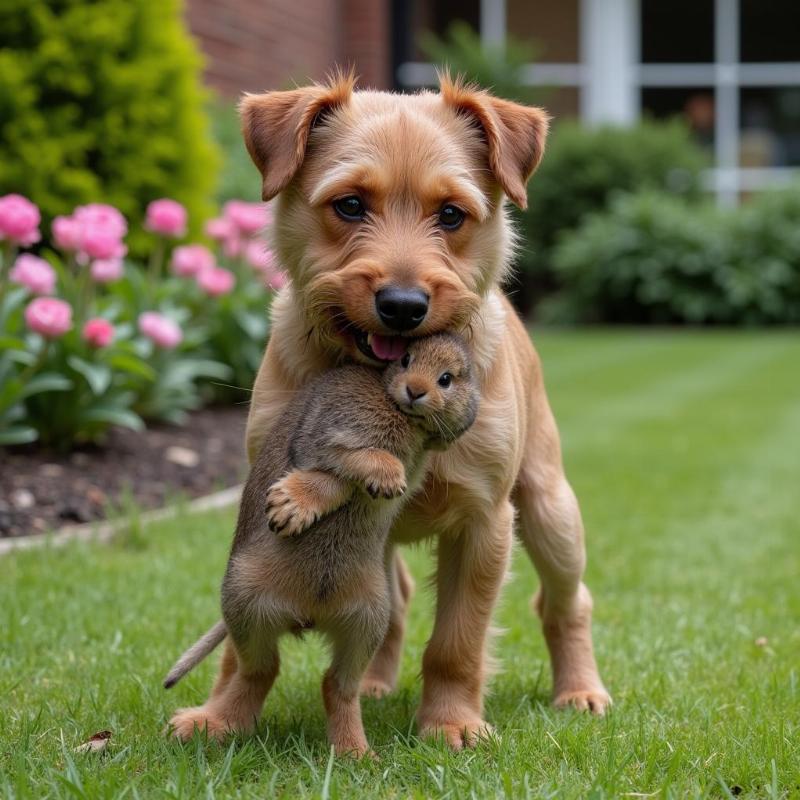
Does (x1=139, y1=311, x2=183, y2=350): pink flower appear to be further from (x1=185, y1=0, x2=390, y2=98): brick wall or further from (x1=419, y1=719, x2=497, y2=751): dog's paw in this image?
(x1=185, y1=0, x2=390, y2=98): brick wall

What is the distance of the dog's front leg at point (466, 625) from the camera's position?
13.2ft

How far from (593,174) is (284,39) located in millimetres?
8682

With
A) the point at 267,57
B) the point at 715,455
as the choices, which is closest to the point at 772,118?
the point at 267,57

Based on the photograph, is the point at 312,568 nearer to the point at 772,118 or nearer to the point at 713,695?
the point at 713,695

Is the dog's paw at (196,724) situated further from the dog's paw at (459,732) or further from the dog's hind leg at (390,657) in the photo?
the dog's hind leg at (390,657)

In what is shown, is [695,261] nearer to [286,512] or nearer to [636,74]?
[636,74]

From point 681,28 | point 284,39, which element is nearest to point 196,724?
point 284,39

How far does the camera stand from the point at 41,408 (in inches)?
287

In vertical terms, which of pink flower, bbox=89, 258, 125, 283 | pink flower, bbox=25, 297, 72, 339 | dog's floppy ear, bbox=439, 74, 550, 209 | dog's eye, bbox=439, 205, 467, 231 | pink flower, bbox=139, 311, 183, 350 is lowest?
pink flower, bbox=139, 311, 183, 350

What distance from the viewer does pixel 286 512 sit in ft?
11.0

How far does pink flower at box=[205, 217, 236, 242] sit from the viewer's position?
31.0ft

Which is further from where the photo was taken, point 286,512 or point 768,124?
point 768,124

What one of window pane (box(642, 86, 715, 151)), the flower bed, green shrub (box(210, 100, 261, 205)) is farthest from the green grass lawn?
window pane (box(642, 86, 715, 151))

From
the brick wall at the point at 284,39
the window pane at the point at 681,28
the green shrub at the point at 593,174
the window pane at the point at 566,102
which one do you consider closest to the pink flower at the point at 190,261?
the brick wall at the point at 284,39
